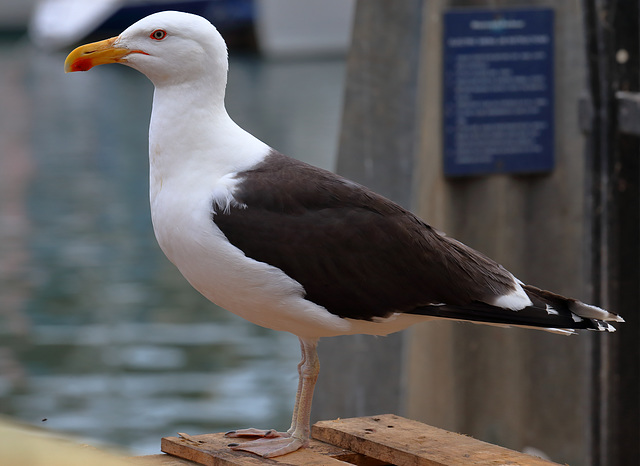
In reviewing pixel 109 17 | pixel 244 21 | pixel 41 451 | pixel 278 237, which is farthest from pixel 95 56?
pixel 244 21

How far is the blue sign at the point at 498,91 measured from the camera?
533 centimetres

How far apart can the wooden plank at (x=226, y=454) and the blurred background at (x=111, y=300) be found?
2.50 m

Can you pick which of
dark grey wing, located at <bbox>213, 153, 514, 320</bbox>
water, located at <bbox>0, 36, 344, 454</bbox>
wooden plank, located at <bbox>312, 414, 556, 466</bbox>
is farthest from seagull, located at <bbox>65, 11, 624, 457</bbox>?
water, located at <bbox>0, 36, 344, 454</bbox>

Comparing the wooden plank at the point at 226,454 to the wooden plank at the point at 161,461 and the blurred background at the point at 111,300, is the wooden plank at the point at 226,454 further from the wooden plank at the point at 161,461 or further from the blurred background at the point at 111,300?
the blurred background at the point at 111,300

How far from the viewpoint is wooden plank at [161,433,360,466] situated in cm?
304

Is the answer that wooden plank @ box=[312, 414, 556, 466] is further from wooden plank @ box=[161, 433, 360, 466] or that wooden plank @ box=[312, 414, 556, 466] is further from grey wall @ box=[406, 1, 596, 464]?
grey wall @ box=[406, 1, 596, 464]

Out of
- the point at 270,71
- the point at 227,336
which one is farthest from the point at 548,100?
the point at 270,71

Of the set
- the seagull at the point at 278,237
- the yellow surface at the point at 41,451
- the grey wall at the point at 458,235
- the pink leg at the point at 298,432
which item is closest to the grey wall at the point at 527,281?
the grey wall at the point at 458,235

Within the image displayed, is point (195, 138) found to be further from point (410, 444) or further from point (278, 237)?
point (410, 444)

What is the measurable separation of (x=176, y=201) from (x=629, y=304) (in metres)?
2.09

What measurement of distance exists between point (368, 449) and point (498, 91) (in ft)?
8.74

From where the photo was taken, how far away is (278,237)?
305 centimetres

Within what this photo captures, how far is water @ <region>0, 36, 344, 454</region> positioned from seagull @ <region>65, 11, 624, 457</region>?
3263mm

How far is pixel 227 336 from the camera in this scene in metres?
8.45
